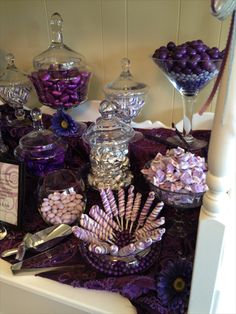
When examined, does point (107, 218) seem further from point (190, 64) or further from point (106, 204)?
point (190, 64)

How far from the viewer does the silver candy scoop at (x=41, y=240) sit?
0.55 metres

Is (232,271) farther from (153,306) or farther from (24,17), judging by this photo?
(24,17)

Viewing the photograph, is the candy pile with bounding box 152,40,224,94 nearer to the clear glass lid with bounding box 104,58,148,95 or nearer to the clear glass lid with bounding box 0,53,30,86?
the clear glass lid with bounding box 104,58,148,95

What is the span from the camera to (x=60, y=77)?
29.9 inches

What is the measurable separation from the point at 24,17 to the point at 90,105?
13.7 inches

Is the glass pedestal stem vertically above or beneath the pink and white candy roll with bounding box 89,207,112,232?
above

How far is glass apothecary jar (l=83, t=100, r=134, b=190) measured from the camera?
0.64 metres

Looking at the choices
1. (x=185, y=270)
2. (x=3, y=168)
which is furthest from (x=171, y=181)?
(x=3, y=168)

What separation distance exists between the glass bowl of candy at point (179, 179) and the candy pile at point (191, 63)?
230 millimetres

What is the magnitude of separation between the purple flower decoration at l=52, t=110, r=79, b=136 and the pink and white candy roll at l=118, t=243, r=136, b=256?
1.39ft

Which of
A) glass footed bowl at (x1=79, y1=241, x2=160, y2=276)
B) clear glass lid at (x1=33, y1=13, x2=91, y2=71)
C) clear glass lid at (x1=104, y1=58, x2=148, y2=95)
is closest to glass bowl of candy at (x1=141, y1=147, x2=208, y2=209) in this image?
glass footed bowl at (x1=79, y1=241, x2=160, y2=276)

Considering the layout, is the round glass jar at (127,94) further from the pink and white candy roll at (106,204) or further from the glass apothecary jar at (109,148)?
the pink and white candy roll at (106,204)

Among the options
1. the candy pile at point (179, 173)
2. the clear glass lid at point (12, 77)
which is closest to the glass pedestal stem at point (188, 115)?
the candy pile at point (179, 173)

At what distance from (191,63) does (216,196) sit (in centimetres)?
42
